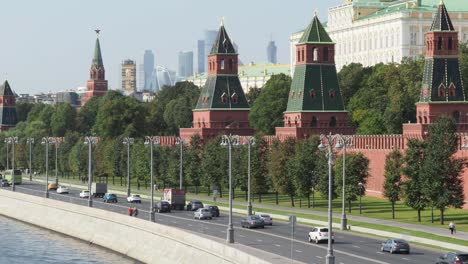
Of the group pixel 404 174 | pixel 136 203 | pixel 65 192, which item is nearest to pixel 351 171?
pixel 404 174

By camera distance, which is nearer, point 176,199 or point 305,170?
point 305,170

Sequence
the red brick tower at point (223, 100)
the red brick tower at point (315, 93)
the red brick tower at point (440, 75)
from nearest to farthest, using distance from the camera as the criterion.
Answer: the red brick tower at point (440, 75)
the red brick tower at point (315, 93)
the red brick tower at point (223, 100)

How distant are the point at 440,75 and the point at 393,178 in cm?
2828

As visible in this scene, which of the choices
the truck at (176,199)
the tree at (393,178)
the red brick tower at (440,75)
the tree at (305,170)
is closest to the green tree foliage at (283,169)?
the tree at (305,170)

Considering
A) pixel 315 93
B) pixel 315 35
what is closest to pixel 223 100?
pixel 315 35

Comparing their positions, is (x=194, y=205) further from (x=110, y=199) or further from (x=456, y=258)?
(x=456, y=258)

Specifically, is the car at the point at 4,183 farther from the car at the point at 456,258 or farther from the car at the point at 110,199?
the car at the point at 456,258

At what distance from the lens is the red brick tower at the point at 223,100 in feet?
607

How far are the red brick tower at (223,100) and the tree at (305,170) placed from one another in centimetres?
5183

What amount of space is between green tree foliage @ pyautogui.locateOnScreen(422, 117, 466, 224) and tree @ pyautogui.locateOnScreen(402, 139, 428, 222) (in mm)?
956

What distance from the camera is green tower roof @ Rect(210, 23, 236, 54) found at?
186625 mm

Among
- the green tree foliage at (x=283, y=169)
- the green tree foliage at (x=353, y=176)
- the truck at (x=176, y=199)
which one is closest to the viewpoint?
the green tree foliage at (x=353, y=176)

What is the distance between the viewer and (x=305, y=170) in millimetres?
129000

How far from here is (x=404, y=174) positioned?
367 feet
